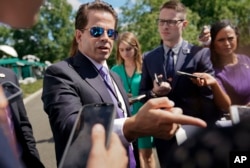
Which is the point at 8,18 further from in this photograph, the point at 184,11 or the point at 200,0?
the point at 200,0

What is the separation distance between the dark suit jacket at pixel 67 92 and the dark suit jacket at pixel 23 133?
138mm

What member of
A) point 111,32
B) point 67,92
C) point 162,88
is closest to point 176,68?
point 162,88

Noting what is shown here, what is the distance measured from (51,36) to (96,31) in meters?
67.0

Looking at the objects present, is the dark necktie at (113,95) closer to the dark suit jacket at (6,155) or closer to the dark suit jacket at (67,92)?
the dark suit jacket at (67,92)

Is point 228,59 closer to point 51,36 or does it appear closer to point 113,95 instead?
point 113,95

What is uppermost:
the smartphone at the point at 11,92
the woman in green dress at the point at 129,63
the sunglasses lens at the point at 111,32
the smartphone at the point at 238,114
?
the smartphone at the point at 11,92

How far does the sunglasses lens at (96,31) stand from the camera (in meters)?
2.52

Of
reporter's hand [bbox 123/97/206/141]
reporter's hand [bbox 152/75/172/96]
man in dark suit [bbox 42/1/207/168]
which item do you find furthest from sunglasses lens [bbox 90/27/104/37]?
reporter's hand [bbox 123/97/206/141]

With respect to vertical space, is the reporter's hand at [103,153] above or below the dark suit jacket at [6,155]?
below

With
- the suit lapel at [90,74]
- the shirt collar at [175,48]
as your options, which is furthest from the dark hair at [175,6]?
the suit lapel at [90,74]

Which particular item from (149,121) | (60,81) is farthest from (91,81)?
(149,121)

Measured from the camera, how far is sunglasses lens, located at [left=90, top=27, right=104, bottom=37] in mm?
2516

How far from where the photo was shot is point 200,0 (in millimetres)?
50438

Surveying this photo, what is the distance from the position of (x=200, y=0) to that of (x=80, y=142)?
51188mm
